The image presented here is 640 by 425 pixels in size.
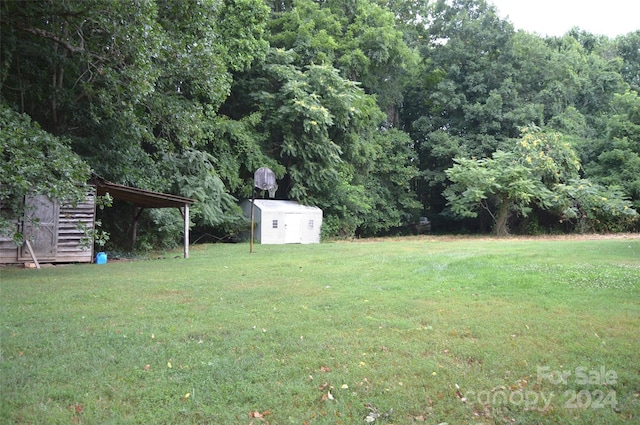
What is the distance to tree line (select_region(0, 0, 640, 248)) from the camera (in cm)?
1019

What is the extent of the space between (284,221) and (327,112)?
569cm

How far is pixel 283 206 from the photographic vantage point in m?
22.3

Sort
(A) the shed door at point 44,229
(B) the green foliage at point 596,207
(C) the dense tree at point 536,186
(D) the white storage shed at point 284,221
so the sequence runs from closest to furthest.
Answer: (A) the shed door at point 44,229 < (D) the white storage shed at point 284,221 < (C) the dense tree at point 536,186 < (B) the green foliage at point 596,207

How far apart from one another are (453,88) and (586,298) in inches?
1083

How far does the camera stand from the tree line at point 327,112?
1019 cm

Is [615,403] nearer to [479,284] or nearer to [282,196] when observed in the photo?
[479,284]

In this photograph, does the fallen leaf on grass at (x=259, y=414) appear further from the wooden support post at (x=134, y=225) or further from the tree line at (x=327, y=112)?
the wooden support post at (x=134, y=225)

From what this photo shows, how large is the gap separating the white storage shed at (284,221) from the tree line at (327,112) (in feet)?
3.07

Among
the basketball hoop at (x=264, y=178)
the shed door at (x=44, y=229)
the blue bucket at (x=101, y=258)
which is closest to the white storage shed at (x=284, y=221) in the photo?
the basketball hoop at (x=264, y=178)

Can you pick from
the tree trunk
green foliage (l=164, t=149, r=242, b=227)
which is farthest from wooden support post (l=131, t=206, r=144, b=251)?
the tree trunk

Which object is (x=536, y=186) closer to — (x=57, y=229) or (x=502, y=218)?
(x=502, y=218)

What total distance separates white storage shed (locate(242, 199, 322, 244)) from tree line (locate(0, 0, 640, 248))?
94cm

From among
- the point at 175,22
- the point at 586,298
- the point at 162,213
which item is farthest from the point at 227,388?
the point at 162,213

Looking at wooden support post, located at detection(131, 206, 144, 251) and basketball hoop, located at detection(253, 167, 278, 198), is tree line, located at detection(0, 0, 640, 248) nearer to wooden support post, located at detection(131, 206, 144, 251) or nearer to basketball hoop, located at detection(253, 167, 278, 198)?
wooden support post, located at detection(131, 206, 144, 251)
